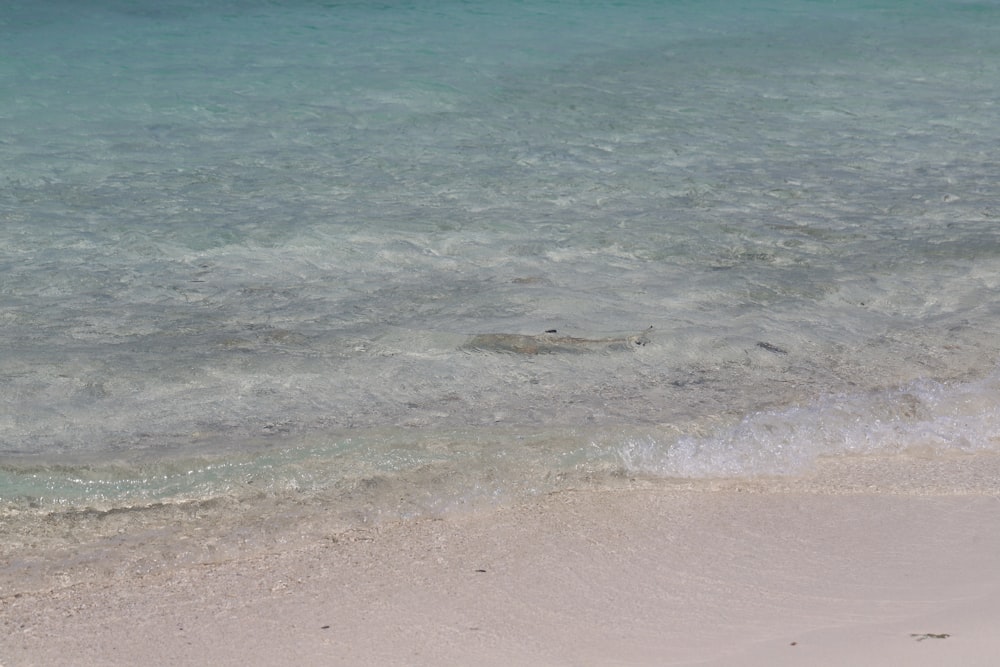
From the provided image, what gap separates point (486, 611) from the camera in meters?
2.40

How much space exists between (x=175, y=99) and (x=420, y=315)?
4.22 m

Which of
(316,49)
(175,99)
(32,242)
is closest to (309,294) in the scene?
(32,242)

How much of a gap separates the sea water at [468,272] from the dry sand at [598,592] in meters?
0.23

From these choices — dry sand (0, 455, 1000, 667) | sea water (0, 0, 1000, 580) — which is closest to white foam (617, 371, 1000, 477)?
sea water (0, 0, 1000, 580)

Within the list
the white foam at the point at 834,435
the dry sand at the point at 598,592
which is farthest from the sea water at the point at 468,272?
the dry sand at the point at 598,592

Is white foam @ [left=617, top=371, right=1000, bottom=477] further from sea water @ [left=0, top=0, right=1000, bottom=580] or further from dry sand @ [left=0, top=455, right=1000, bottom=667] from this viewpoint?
dry sand @ [left=0, top=455, right=1000, bottom=667]

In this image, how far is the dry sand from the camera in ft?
7.36

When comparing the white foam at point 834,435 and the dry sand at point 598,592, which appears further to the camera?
the white foam at point 834,435

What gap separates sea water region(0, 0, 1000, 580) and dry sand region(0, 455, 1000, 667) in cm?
23

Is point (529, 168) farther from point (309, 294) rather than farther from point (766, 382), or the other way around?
point (766, 382)

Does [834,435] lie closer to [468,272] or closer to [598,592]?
[598,592]

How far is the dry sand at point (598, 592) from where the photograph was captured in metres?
2.24

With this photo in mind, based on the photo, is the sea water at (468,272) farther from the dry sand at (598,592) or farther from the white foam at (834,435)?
the dry sand at (598,592)

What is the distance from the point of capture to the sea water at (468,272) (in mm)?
3254
